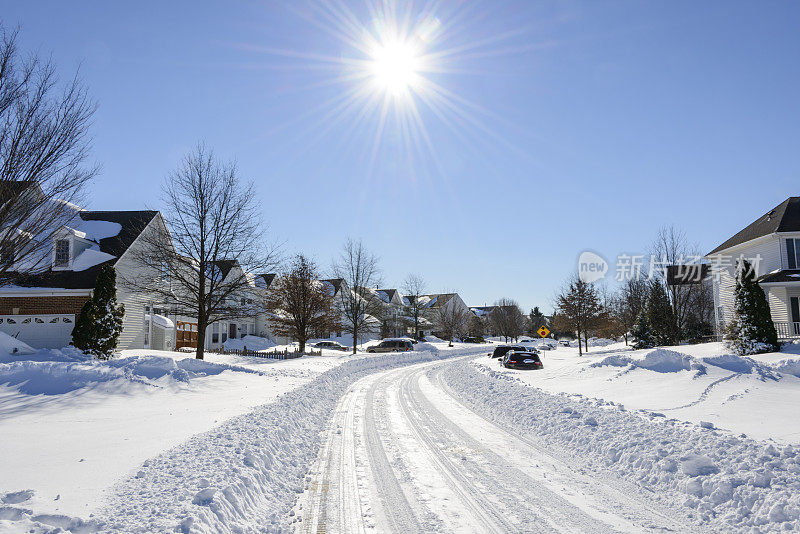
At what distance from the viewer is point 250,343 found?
4834cm

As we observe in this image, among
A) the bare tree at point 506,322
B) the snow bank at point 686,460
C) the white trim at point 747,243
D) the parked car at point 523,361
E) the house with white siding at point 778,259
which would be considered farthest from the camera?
the bare tree at point 506,322

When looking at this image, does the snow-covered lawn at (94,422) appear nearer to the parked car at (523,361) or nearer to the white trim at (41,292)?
the white trim at (41,292)

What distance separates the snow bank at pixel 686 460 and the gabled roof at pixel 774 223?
24146 millimetres

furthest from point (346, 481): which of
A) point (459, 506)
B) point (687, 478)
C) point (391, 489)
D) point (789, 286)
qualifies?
point (789, 286)

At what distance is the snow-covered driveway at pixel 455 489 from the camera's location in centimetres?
557

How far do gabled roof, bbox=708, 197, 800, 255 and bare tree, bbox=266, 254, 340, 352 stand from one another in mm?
30027

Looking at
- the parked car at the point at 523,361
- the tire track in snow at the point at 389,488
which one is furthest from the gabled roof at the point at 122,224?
the tire track in snow at the point at 389,488

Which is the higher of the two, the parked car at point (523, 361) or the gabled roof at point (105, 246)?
the gabled roof at point (105, 246)

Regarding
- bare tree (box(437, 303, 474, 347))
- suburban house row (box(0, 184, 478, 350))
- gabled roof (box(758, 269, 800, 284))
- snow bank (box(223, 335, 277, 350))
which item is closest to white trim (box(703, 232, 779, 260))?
gabled roof (box(758, 269, 800, 284))

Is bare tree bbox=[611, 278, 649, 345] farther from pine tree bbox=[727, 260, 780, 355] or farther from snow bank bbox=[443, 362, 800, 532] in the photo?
snow bank bbox=[443, 362, 800, 532]

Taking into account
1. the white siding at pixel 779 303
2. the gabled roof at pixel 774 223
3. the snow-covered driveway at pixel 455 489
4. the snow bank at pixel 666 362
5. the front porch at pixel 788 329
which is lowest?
the snow-covered driveway at pixel 455 489

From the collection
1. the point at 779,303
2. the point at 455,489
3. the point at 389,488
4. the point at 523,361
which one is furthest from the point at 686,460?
the point at 779,303

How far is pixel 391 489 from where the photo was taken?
6.80 metres

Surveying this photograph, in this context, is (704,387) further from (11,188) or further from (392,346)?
(392,346)
